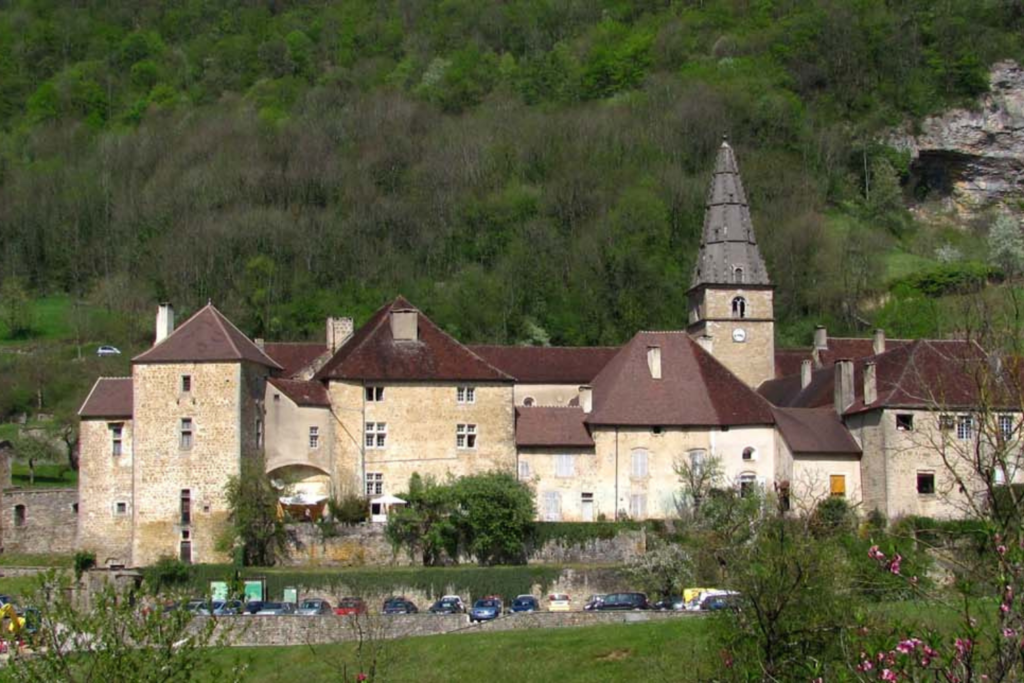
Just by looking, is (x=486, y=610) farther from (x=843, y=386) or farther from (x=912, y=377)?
(x=843, y=386)

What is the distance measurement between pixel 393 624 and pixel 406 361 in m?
15.2

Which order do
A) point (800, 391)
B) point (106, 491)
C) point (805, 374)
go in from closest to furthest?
point (106, 491) < point (800, 391) < point (805, 374)

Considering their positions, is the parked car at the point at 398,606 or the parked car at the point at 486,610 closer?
the parked car at the point at 486,610

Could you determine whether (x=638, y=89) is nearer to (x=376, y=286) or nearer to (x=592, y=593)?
(x=376, y=286)

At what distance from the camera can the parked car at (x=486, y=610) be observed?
40.1 m

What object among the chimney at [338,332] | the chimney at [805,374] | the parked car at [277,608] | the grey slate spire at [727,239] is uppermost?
the grey slate spire at [727,239]

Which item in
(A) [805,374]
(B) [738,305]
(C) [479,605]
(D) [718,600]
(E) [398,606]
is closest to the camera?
(D) [718,600]

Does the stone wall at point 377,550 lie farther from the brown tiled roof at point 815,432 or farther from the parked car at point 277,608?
the brown tiled roof at point 815,432

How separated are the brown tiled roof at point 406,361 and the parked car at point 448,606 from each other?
10.4 meters

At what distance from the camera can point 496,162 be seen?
9556 centimetres

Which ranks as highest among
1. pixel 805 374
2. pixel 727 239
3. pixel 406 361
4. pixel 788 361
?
pixel 727 239

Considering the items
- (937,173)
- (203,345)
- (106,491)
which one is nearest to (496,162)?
(937,173)

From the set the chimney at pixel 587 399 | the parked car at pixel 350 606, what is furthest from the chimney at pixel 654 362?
the parked car at pixel 350 606

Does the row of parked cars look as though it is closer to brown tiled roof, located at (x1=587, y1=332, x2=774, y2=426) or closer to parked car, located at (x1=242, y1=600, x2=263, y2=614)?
parked car, located at (x1=242, y1=600, x2=263, y2=614)
